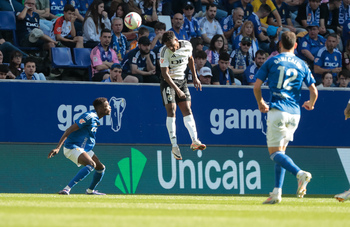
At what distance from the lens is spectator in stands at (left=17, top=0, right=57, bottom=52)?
16.2m

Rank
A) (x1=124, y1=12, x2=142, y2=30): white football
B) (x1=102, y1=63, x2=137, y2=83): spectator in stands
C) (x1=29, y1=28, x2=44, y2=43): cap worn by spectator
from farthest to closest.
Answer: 1. (x1=29, y1=28, x2=44, y2=43): cap worn by spectator
2. (x1=124, y1=12, x2=142, y2=30): white football
3. (x1=102, y1=63, x2=137, y2=83): spectator in stands

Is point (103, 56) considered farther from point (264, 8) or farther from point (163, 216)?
point (163, 216)

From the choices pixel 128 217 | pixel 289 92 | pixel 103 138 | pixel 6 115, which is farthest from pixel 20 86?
pixel 128 217

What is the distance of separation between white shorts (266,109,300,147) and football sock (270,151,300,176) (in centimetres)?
14

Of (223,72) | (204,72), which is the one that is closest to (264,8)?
(223,72)

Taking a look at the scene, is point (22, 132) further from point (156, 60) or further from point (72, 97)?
point (156, 60)

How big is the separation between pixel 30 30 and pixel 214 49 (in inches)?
180

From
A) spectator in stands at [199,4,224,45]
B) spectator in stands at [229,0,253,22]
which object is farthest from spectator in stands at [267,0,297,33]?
spectator in stands at [199,4,224,45]

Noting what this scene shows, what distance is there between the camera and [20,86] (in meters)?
13.2

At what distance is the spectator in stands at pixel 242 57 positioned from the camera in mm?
16828

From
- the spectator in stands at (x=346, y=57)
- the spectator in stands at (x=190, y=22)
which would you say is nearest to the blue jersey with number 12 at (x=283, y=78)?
the spectator in stands at (x=190, y=22)

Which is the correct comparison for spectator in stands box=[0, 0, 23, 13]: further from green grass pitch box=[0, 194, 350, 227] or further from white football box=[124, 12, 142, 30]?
green grass pitch box=[0, 194, 350, 227]

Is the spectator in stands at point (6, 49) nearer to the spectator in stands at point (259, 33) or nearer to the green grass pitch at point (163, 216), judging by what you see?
the spectator in stands at point (259, 33)

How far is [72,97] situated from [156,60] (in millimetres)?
2780
